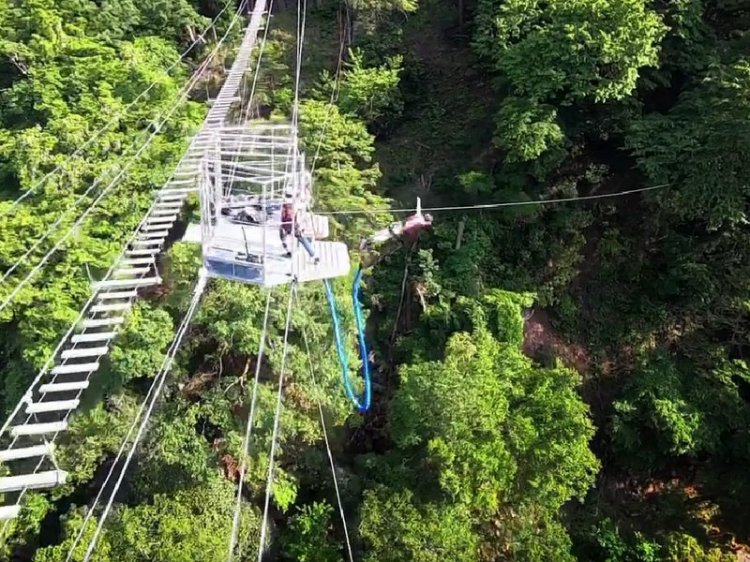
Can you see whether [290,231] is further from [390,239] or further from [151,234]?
[390,239]

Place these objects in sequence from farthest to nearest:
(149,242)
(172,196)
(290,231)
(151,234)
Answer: (172,196), (151,234), (149,242), (290,231)

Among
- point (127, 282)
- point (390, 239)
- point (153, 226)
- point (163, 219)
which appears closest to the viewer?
point (127, 282)

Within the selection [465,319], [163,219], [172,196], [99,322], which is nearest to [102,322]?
[99,322]

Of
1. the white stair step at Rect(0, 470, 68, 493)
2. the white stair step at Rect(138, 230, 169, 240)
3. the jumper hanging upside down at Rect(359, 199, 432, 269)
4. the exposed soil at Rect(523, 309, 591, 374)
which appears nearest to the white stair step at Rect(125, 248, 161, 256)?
the white stair step at Rect(138, 230, 169, 240)

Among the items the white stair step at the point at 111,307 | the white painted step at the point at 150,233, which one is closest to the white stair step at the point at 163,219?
the white painted step at the point at 150,233

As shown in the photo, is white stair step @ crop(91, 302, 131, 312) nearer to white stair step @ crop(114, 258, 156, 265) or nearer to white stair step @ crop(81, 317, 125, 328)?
white stair step @ crop(81, 317, 125, 328)
